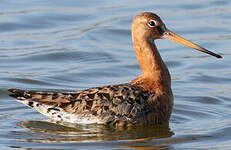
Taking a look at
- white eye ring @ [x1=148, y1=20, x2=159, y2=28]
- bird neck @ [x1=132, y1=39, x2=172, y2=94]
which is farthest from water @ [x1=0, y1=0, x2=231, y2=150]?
white eye ring @ [x1=148, y1=20, x2=159, y2=28]

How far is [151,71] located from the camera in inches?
584

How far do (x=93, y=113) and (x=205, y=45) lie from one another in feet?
28.5

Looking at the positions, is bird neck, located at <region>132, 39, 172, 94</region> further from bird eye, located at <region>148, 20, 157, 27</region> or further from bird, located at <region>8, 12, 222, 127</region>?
bird eye, located at <region>148, 20, 157, 27</region>

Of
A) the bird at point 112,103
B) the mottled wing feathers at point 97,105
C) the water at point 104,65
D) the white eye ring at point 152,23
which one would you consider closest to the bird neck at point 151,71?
the bird at point 112,103

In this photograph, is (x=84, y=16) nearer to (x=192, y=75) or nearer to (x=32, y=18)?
(x=32, y=18)

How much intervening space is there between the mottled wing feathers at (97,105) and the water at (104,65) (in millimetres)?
245

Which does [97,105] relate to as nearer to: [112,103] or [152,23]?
[112,103]

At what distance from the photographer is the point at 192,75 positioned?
62.9 ft

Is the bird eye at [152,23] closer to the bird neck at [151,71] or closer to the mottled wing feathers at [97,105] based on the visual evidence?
the bird neck at [151,71]

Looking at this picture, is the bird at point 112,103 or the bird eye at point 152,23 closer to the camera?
the bird at point 112,103

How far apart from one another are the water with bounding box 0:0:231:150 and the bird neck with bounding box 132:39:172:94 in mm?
825

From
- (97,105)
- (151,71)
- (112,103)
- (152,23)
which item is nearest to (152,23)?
(152,23)

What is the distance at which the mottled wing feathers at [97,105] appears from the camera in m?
14.0

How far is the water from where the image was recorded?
1373 centimetres
